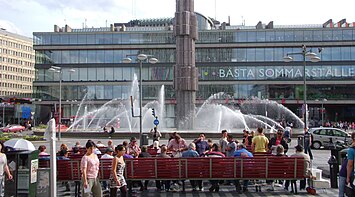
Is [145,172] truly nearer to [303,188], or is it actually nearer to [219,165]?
[219,165]

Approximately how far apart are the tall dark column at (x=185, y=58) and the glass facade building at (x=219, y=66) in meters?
37.9

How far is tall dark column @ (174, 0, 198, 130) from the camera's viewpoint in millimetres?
36500

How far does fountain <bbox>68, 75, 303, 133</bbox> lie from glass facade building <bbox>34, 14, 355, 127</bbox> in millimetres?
1598

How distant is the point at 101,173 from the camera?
41.9 ft

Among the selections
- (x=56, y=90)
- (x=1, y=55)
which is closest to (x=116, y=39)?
(x=56, y=90)


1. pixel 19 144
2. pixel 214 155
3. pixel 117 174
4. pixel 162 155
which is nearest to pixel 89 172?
pixel 117 174

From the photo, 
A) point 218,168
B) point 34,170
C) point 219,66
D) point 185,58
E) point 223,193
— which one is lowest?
point 223,193

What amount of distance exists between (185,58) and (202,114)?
53.1 ft

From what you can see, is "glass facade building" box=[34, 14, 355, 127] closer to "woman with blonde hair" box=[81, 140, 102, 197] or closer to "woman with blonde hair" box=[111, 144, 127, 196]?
"woman with blonde hair" box=[111, 144, 127, 196]

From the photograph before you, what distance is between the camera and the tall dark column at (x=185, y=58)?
120 feet

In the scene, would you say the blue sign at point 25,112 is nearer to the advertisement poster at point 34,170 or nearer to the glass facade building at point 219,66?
the glass facade building at point 219,66

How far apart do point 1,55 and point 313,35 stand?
89.2m

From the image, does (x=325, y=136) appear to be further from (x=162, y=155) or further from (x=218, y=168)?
(x=162, y=155)

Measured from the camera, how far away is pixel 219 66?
76438mm
